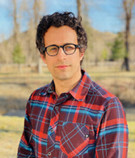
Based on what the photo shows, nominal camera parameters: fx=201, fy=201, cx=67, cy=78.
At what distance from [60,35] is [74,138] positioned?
25.6 inches

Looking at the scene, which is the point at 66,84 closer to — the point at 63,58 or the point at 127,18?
the point at 63,58

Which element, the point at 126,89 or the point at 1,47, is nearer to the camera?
the point at 126,89

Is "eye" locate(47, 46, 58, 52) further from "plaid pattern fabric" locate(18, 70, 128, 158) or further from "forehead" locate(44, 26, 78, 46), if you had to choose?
"plaid pattern fabric" locate(18, 70, 128, 158)

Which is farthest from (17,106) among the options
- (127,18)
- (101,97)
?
(127,18)

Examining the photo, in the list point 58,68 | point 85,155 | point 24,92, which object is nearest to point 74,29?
point 58,68

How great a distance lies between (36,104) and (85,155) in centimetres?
52

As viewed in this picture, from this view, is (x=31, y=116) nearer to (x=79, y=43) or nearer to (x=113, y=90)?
(x=79, y=43)

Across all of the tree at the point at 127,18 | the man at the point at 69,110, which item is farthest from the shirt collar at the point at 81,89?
the tree at the point at 127,18

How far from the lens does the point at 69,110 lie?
4.16ft

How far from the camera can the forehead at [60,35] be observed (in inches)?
51.1

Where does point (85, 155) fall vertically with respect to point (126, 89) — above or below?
above

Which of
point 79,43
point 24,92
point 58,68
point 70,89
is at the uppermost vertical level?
point 79,43

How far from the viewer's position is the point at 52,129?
129cm

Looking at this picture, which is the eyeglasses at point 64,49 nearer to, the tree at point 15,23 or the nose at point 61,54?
the nose at point 61,54
